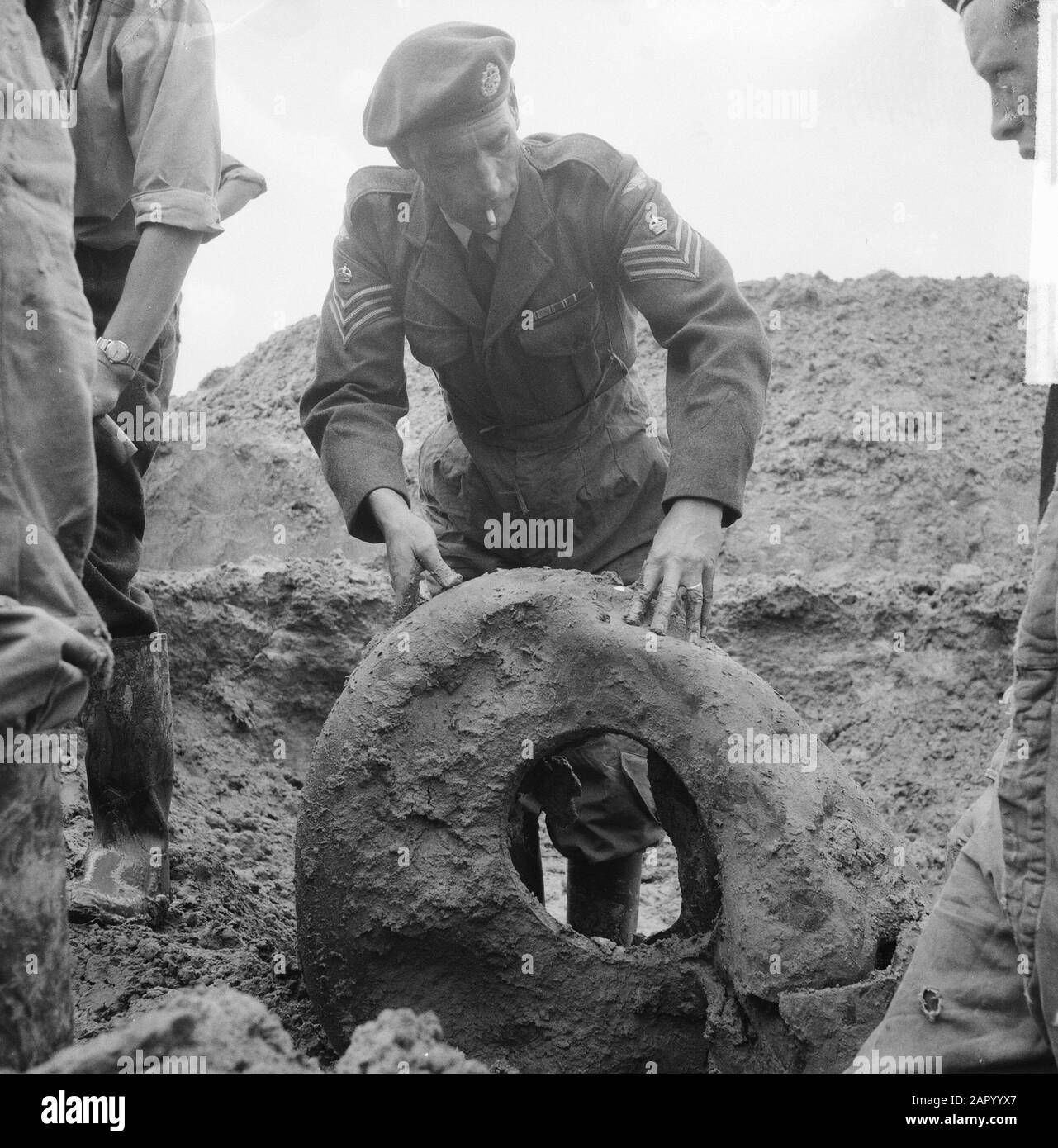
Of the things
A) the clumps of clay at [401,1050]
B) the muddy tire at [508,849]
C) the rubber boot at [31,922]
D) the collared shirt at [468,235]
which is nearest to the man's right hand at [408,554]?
the muddy tire at [508,849]

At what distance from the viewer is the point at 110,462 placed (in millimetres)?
3158

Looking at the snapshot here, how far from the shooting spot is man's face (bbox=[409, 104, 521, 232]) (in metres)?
2.92

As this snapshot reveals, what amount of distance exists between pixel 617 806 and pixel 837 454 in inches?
188

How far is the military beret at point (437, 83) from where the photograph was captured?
286cm

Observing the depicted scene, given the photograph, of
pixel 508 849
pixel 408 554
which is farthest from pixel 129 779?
pixel 508 849

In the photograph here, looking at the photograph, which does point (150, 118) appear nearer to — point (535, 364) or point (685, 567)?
point (535, 364)

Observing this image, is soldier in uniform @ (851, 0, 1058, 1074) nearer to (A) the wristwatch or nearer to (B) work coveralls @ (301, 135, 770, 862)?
(B) work coveralls @ (301, 135, 770, 862)

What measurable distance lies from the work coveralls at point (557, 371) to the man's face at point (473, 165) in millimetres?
73

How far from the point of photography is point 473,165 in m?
2.94

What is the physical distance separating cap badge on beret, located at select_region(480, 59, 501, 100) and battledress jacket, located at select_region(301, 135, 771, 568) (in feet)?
0.66

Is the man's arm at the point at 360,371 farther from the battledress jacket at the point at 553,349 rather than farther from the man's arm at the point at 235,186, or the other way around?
the man's arm at the point at 235,186

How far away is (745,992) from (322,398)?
68.2 inches
